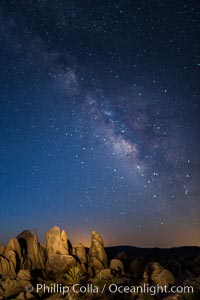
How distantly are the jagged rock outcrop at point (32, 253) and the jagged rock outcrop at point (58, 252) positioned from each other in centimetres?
105

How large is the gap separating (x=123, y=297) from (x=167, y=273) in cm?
656

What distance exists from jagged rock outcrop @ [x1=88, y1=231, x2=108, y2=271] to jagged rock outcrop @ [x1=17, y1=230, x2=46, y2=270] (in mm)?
6834

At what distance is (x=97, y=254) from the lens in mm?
46000

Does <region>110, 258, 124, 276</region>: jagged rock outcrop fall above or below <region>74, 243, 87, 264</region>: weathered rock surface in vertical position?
below

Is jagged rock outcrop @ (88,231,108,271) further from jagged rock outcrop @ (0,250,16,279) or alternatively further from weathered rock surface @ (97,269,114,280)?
jagged rock outcrop @ (0,250,16,279)

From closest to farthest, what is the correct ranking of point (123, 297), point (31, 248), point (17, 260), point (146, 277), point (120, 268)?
1. point (123, 297)
2. point (146, 277)
3. point (120, 268)
4. point (17, 260)
5. point (31, 248)

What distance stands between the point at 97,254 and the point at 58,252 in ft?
17.8

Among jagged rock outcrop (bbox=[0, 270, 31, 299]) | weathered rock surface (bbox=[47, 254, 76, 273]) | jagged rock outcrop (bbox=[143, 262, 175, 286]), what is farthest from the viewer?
weathered rock surface (bbox=[47, 254, 76, 273])

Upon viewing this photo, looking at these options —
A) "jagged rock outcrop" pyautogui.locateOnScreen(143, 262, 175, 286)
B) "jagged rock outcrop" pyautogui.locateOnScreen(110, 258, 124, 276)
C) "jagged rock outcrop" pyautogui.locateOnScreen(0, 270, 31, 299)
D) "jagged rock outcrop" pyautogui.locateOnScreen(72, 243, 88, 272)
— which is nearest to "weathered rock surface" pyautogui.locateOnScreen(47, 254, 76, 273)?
"jagged rock outcrop" pyautogui.locateOnScreen(72, 243, 88, 272)

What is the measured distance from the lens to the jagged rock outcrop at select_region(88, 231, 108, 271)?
43.8 meters

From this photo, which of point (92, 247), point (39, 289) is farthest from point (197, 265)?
point (39, 289)

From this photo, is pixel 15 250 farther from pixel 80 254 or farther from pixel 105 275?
pixel 105 275

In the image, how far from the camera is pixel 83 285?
33750mm

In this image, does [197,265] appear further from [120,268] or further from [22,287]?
[22,287]
